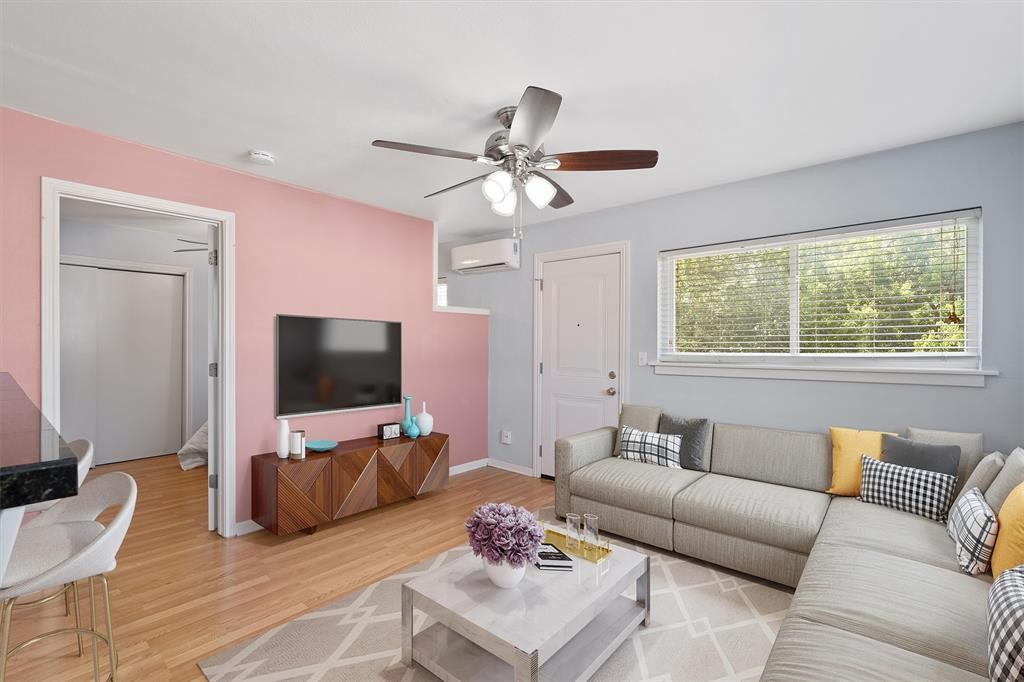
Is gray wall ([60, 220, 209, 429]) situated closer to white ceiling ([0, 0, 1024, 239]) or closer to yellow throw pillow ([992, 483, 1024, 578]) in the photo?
white ceiling ([0, 0, 1024, 239])

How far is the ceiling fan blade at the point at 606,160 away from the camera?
2.12 meters

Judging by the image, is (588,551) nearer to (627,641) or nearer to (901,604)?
(627,641)

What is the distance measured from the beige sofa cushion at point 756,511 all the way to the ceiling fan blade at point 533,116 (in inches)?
84.6

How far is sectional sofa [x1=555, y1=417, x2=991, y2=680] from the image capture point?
1.43 m

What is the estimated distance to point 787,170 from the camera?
328 centimetres

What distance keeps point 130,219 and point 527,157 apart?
15.1 ft

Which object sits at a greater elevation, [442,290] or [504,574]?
[442,290]

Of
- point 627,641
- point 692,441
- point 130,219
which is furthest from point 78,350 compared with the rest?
point 692,441

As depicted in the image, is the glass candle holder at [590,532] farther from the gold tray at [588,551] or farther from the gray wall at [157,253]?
the gray wall at [157,253]

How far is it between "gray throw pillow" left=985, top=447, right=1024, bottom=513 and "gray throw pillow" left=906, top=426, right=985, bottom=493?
382 mm

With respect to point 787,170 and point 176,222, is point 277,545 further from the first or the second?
point 787,170

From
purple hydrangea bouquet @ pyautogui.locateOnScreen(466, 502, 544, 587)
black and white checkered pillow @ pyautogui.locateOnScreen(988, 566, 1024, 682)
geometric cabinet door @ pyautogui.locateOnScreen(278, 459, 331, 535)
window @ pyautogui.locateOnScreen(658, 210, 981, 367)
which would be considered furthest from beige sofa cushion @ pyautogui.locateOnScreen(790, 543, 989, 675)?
geometric cabinet door @ pyautogui.locateOnScreen(278, 459, 331, 535)

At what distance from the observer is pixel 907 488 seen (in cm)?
248

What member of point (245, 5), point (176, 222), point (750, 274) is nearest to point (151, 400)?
point (176, 222)
